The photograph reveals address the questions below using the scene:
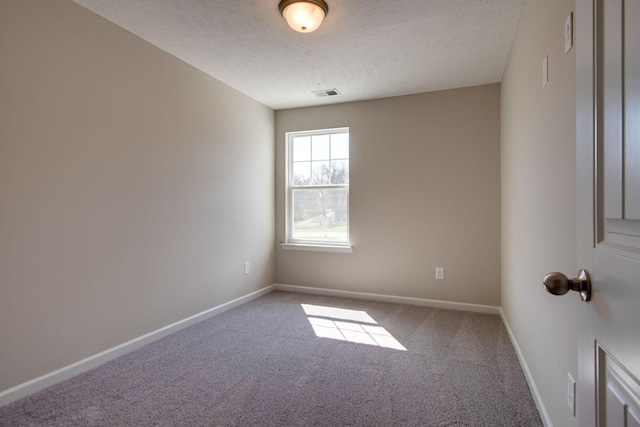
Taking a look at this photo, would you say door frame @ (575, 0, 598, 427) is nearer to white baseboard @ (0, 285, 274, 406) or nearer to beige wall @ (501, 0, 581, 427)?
beige wall @ (501, 0, 581, 427)

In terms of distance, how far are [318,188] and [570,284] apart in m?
3.71

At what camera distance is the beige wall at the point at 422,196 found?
11.7ft

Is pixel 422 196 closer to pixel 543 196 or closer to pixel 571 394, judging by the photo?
pixel 543 196

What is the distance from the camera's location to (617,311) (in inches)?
23.5

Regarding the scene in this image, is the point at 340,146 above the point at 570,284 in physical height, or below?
above

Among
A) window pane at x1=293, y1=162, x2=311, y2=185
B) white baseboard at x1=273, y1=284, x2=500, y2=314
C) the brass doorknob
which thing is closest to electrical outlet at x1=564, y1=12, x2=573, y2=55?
the brass doorknob

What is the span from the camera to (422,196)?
12.5 ft

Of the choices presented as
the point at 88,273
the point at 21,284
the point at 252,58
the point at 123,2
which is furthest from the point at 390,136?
the point at 21,284

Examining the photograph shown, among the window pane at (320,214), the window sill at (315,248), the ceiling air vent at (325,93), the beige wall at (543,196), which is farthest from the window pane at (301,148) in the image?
the beige wall at (543,196)

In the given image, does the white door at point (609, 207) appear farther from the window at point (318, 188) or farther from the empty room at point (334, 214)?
the window at point (318, 188)

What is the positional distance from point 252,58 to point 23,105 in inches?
66.4

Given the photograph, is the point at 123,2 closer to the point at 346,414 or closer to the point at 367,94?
the point at 367,94

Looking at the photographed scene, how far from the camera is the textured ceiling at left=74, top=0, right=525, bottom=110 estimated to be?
7.38 ft

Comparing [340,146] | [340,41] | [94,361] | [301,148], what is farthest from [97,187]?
[340,146]
